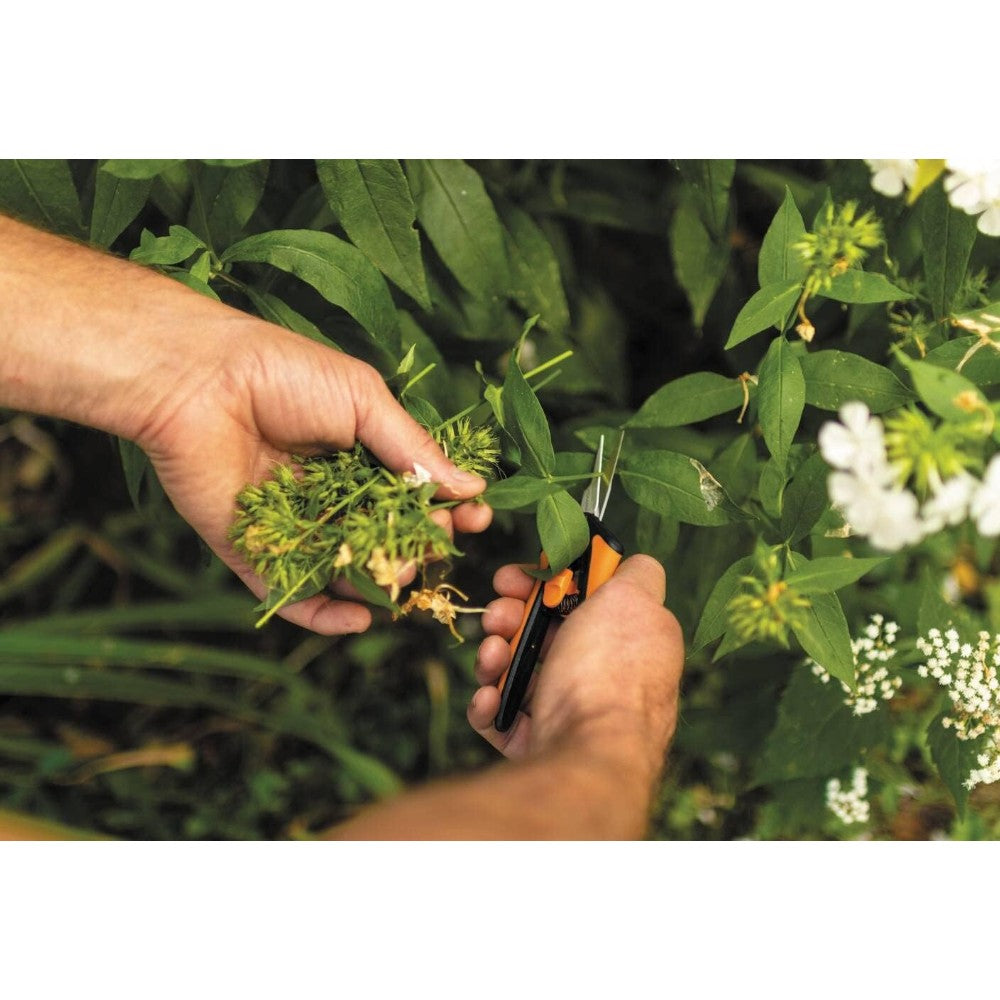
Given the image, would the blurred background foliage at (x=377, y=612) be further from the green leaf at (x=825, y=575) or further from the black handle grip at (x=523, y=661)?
the green leaf at (x=825, y=575)

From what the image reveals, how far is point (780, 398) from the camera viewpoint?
111cm

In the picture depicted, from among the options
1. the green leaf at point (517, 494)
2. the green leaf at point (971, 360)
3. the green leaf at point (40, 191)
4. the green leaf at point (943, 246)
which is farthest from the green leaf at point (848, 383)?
the green leaf at point (40, 191)

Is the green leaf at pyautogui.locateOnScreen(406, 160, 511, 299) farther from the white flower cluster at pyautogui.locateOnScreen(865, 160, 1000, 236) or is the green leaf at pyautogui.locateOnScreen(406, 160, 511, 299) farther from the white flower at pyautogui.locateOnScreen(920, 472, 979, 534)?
the white flower at pyautogui.locateOnScreen(920, 472, 979, 534)

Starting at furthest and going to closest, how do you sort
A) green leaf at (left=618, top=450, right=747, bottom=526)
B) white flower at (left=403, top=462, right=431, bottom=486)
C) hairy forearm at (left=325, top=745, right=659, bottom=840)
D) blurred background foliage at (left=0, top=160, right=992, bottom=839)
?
blurred background foliage at (left=0, top=160, right=992, bottom=839), green leaf at (left=618, top=450, right=747, bottom=526), white flower at (left=403, top=462, right=431, bottom=486), hairy forearm at (left=325, top=745, right=659, bottom=840)

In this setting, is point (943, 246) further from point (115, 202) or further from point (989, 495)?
point (115, 202)

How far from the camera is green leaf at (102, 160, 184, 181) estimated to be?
1.14 metres

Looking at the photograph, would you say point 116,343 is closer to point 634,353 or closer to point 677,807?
point 634,353

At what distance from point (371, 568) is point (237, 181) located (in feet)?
2.17

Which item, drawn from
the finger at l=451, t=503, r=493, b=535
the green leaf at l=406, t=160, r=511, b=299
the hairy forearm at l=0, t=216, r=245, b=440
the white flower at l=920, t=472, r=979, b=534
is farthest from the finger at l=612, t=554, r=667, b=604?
the hairy forearm at l=0, t=216, r=245, b=440

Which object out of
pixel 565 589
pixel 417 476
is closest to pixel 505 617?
pixel 565 589

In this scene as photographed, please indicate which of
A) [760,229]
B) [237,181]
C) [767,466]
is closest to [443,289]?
[237,181]

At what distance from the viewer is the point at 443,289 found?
160 cm

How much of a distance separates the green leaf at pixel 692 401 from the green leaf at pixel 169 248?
25.8 inches

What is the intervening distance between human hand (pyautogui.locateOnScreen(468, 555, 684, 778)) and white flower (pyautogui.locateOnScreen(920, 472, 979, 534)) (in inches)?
16.7
